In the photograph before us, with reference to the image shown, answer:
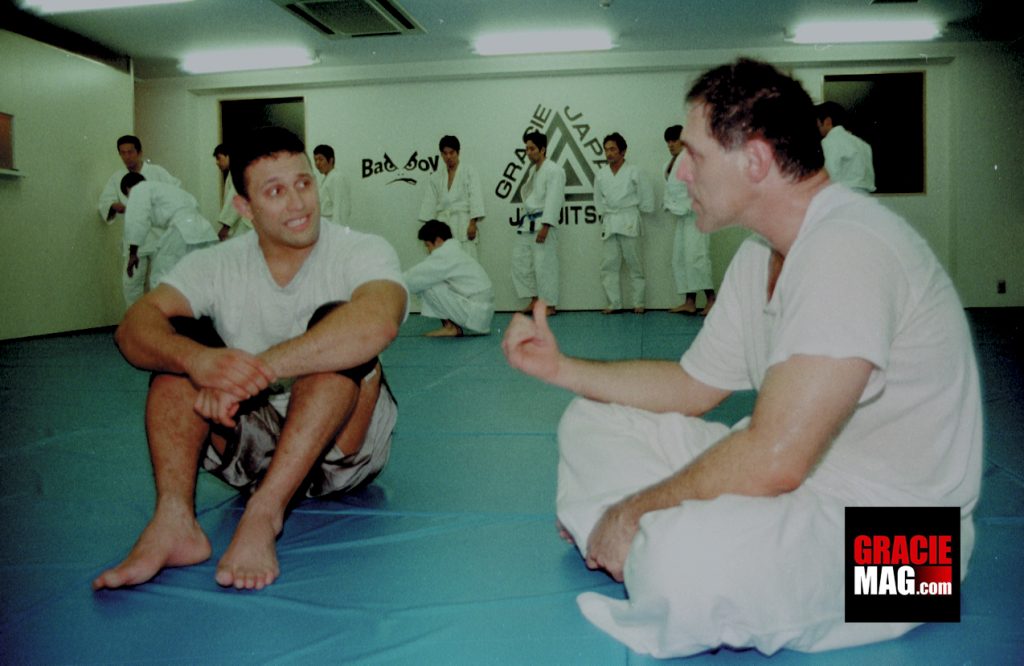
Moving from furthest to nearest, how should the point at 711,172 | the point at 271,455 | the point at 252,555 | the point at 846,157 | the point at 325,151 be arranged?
the point at 325,151
the point at 846,157
the point at 271,455
the point at 252,555
the point at 711,172

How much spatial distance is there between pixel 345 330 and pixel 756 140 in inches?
37.4

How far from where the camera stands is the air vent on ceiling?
6867 mm

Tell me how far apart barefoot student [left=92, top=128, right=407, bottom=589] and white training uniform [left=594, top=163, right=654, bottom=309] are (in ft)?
22.1

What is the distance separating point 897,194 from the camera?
8992 millimetres

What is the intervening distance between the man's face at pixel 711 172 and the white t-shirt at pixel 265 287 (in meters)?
0.88

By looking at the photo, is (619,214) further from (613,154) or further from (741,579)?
(741,579)

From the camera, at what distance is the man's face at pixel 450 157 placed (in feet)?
28.4

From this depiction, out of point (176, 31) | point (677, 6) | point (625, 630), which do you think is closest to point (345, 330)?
point (625, 630)

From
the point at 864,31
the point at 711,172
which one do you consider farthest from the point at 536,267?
the point at 711,172

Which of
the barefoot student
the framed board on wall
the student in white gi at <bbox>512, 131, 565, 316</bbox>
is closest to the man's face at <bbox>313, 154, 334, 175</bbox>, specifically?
the student in white gi at <bbox>512, 131, 565, 316</bbox>

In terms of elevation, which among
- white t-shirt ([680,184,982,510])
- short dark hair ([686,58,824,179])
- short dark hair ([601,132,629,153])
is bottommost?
white t-shirt ([680,184,982,510])

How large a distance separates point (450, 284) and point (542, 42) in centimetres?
332

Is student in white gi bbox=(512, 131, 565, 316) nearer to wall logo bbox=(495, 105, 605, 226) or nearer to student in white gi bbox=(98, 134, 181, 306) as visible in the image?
wall logo bbox=(495, 105, 605, 226)

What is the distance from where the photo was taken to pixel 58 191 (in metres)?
7.45
